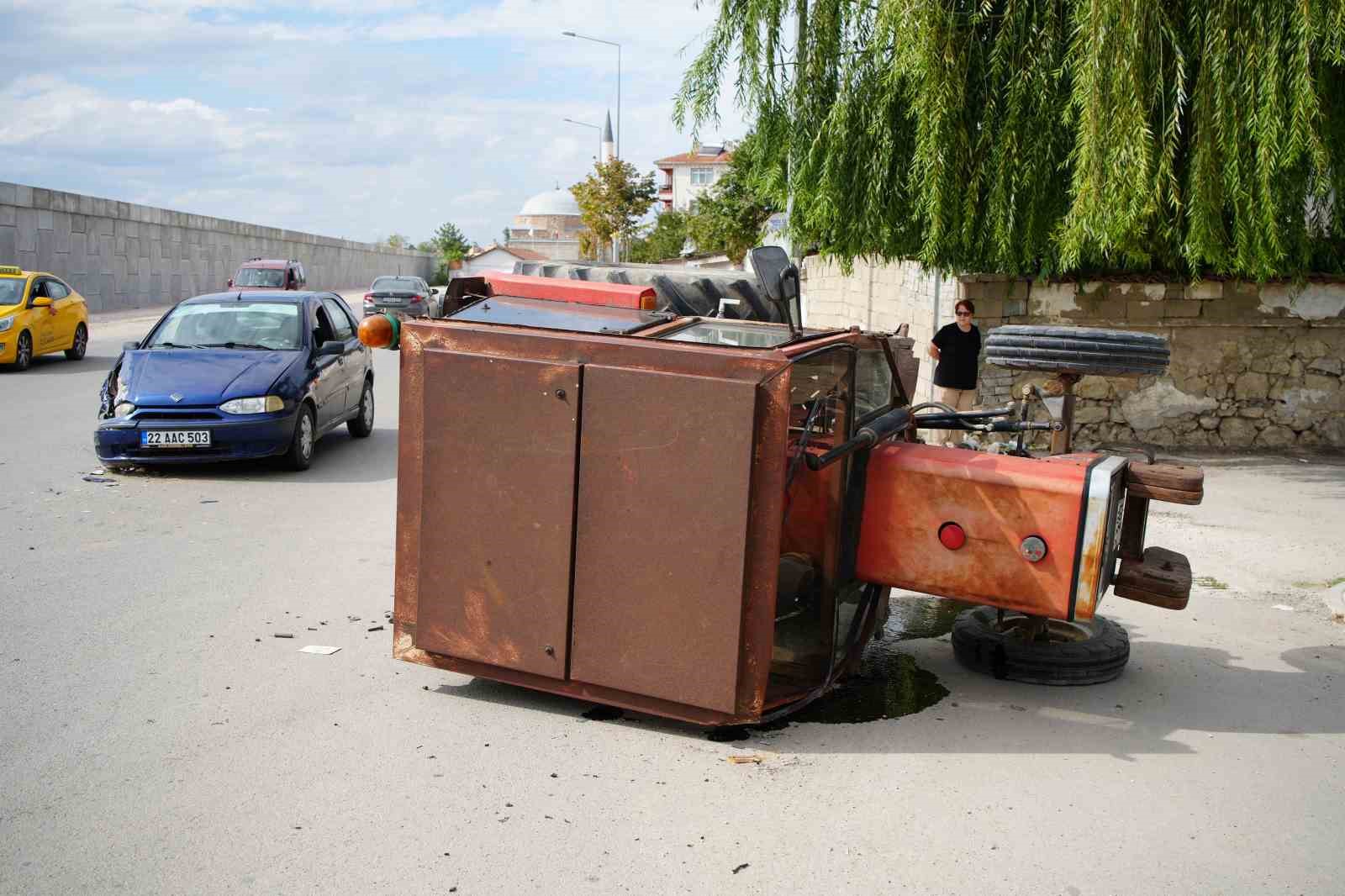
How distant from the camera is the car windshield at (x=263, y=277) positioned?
92.3 feet

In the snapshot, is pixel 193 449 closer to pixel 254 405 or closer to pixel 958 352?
pixel 254 405

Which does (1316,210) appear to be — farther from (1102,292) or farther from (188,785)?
(188,785)

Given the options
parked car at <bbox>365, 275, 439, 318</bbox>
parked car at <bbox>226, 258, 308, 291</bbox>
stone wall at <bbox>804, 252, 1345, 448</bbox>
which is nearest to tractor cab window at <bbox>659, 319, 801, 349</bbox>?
stone wall at <bbox>804, 252, 1345, 448</bbox>

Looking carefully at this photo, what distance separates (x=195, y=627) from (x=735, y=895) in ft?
11.9

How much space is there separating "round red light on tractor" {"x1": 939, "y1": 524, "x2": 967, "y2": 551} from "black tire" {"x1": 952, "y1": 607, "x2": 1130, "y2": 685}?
954mm

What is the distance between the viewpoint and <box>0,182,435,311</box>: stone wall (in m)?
28.9

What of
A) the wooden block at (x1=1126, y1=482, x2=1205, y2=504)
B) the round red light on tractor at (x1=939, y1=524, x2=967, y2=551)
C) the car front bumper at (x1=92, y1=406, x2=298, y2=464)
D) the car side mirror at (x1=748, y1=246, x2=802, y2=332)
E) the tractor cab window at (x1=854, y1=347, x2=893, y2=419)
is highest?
the car side mirror at (x1=748, y1=246, x2=802, y2=332)

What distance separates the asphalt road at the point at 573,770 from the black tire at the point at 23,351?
12997 mm

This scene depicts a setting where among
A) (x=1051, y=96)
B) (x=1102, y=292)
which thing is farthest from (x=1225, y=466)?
(x=1051, y=96)

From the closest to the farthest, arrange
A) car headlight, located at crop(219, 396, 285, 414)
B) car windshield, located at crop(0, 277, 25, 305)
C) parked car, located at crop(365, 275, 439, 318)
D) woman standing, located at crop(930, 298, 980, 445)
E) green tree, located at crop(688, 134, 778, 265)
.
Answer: car headlight, located at crop(219, 396, 285, 414), woman standing, located at crop(930, 298, 980, 445), car windshield, located at crop(0, 277, 25, 305), parked car, located at crop(365, 275, 439, 318), green tree, located at crop(688, 134, 778, 265)

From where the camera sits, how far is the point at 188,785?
13.2ft

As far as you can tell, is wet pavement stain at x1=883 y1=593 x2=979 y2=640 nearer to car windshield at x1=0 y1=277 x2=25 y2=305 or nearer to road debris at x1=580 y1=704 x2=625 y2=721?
road debris at x1=580 y1=704 x2=625 y2=721

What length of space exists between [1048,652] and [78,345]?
1968cm

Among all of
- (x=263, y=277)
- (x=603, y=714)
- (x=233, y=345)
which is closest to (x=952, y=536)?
(x=603, y=714)
